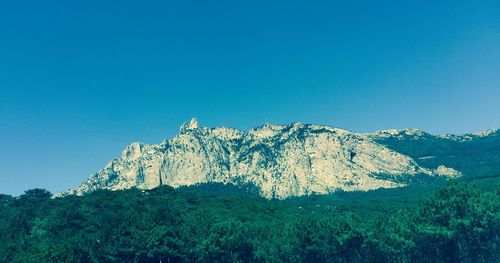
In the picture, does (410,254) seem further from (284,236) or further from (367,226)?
(284,236)

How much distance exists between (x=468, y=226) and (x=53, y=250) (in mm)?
69249

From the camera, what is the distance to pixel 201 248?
9088 cm

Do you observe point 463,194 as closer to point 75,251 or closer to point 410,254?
point 410,254

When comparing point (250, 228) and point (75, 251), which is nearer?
point (75, 251)

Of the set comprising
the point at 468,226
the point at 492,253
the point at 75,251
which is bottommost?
the point at 492,253

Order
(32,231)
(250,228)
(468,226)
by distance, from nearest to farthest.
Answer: (468,226)
(250,228)
(32,231)

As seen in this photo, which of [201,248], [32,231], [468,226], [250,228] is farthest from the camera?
[32,231]

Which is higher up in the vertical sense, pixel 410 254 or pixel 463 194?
pixel 463 194

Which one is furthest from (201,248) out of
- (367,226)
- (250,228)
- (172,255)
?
(367,226)

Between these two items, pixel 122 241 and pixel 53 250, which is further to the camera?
pixel 122 241

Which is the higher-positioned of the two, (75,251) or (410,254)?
(75,251)

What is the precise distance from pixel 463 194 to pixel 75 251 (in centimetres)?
6881

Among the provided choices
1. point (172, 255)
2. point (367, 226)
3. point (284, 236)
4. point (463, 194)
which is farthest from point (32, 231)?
point (463, 194)

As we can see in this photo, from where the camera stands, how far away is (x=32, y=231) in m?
115
